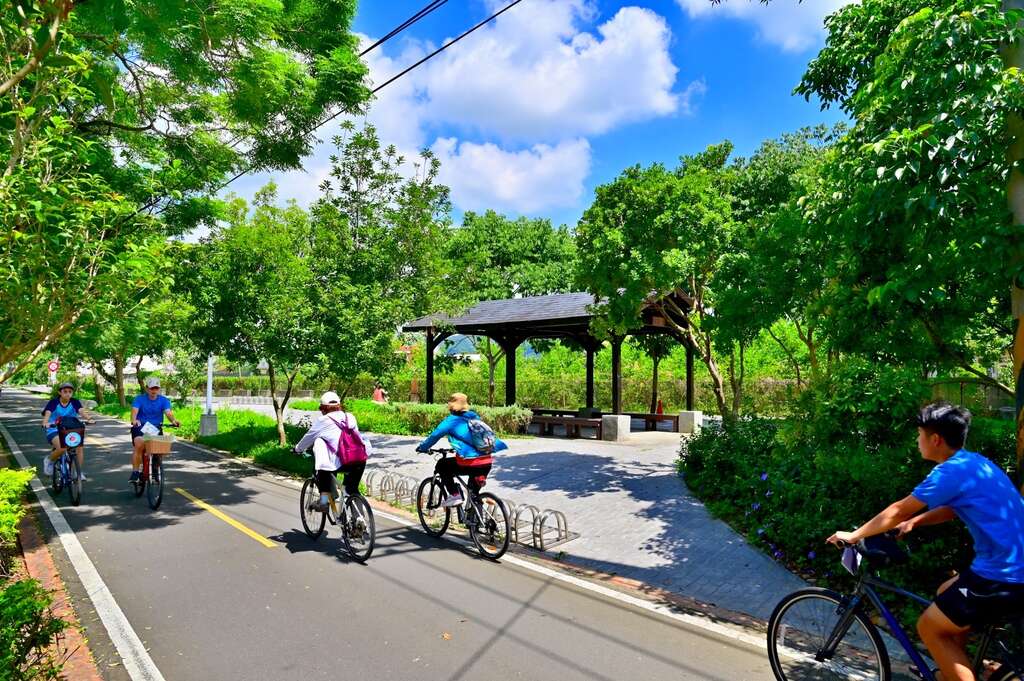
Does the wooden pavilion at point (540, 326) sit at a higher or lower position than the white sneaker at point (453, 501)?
higher

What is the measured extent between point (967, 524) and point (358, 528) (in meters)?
5.52

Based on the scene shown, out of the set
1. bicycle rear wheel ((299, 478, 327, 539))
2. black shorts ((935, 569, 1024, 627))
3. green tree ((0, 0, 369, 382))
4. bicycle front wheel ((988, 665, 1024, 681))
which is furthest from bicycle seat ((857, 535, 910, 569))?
bicycle rear wheel ((299, 478, 327, 539))

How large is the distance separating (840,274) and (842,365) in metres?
0.95

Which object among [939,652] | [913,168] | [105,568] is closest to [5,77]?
[105,568]

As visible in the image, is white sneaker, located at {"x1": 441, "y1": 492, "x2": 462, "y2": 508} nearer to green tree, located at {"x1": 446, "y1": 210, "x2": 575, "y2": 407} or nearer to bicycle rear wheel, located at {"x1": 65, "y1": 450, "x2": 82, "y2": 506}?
bicycle rear wheel, located at {"x1": 65, "y1": 450, "x2": 82, "y2": 506}

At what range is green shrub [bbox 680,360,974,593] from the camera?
4.83 metres

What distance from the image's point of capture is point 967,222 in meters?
4.50

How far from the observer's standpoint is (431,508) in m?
7.58

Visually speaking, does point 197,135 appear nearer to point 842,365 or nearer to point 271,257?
point 271,257

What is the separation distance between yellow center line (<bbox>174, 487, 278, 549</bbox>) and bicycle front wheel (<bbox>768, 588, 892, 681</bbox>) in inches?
221

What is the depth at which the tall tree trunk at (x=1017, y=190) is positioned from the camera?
414 cm

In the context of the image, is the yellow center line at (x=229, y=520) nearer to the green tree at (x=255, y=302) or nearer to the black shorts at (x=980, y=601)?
the green tree at (x=255, y=302)

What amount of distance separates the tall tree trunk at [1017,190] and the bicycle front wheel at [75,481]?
11.4 metres

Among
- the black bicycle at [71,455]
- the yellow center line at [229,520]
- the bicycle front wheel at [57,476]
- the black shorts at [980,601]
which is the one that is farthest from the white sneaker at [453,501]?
the bicycle front wheel at [57,476]
